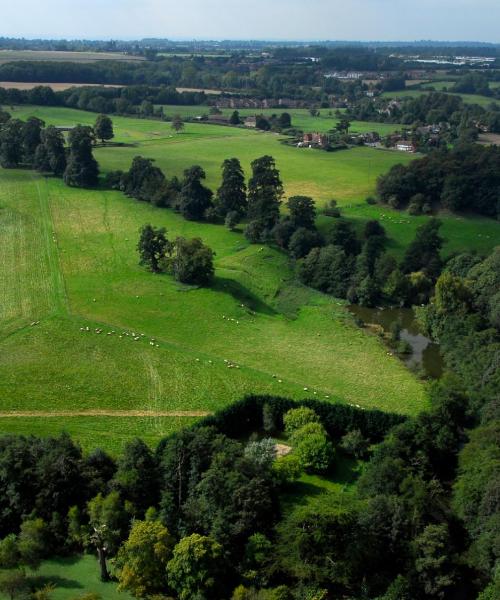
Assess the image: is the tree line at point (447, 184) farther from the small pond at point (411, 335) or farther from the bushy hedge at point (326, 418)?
the bushy hedge at point (326, 418)

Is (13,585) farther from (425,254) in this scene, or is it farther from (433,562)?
(425,254)

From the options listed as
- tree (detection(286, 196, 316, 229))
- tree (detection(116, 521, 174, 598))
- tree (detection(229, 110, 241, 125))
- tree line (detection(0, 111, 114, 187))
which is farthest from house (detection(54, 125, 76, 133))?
tree (detection(116, 521, 174, 598))

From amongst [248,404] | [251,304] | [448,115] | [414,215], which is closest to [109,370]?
[248,404]

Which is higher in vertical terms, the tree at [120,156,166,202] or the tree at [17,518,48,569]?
the tree at [120,156,166,202]

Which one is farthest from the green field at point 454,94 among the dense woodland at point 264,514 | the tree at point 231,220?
the dense woodland at point 264,514

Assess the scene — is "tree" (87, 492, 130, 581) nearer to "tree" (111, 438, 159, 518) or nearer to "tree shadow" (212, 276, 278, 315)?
"tree" (111, 438, 159, 518)

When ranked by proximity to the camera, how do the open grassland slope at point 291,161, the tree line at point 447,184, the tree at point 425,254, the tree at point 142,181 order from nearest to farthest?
the tree at point 425,254 < the open grassland slope at point 291,161 < the tree line at point 447,184 < the tree at point 142,181
